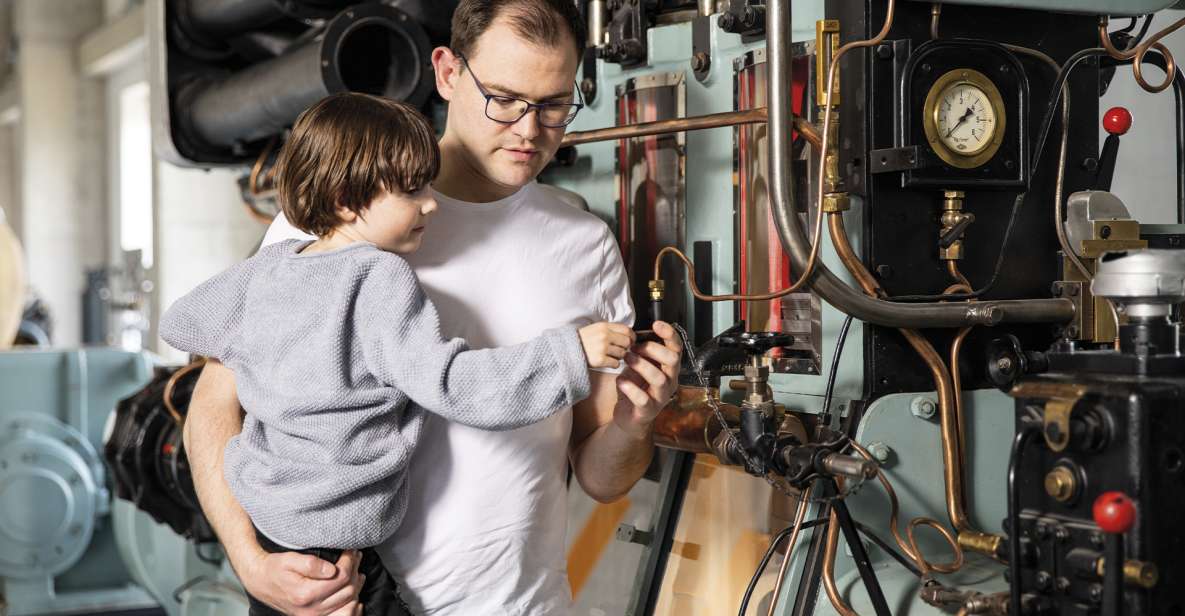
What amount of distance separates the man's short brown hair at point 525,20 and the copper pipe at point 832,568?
707 millimetres

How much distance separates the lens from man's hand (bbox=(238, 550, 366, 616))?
1366 millimetres

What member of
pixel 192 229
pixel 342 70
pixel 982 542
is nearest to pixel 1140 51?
pixel 982 542

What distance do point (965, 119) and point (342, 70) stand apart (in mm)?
1301

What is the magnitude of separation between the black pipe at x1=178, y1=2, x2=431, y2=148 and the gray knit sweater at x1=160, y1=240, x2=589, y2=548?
39.4 inches

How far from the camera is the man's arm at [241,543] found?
1372mm

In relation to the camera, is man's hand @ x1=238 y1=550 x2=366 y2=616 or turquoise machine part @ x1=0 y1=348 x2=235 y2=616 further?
turquoise machine part @ x1=0 y1=348 x2=235 y2=616

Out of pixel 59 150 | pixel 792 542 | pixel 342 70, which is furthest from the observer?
pixel 59 150

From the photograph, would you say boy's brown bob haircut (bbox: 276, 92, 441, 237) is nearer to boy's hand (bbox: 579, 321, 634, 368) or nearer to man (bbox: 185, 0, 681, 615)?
man (bbox: 185, 0, 681, 615)

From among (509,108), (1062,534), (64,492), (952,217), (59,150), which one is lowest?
(64,492)

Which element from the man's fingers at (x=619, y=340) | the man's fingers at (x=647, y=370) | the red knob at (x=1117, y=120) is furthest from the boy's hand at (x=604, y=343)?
the red knob at (x=1117, y=120)

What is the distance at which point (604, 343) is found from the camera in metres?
1.22

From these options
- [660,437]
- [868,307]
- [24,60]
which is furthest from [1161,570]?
[24,60]

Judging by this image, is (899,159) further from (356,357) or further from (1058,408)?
(356,357)

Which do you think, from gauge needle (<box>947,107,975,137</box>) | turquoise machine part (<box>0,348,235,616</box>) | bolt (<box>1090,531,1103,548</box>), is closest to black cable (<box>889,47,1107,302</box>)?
gauge needle (<box>947,107,975,137</box>)
